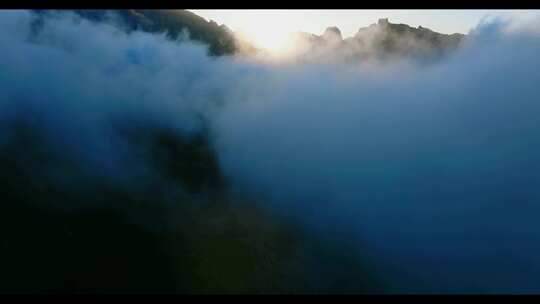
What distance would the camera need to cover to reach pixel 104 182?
15.0 meters

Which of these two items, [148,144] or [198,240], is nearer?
[198,240]

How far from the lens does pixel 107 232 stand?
14602 mm

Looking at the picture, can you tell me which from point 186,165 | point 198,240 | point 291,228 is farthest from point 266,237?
point 186,165

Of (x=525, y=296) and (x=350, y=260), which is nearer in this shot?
(x=525, y=296)

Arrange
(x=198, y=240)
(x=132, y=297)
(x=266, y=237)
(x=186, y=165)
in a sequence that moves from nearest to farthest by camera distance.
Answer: (x=132, y=297) → (x=198, y=240) → (x=266, y=237) → (x=186, y=165)

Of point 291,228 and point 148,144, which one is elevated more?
point 148,144

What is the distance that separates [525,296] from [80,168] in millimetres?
14286

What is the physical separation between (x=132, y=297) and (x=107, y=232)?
13401 mm

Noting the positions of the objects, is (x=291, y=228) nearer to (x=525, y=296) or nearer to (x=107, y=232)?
(x=107, y=232)
